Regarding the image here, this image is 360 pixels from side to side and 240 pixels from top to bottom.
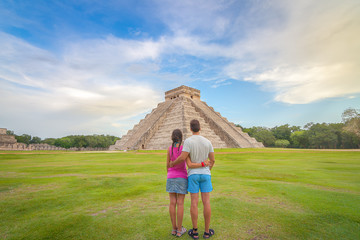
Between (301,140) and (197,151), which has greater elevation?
(301,140)

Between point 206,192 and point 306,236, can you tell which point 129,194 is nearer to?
point 206,192

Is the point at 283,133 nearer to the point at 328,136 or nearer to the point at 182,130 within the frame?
the point at 328,136

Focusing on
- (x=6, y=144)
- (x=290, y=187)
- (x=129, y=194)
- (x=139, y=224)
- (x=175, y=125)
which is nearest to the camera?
(x=139, y=224)

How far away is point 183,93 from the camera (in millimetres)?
51875

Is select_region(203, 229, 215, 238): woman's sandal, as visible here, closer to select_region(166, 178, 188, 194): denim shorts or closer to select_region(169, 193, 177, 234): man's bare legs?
select_region(169, 193, 177, 234): man's bare legs

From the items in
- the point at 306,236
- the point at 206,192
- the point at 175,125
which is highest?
the point at 175,125

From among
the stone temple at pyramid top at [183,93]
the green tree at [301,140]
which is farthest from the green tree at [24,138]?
the green tree at [301,140]

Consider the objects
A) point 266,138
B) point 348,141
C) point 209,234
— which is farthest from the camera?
point 266,138

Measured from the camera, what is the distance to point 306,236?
345cm

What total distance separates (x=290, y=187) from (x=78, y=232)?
6.25 metres

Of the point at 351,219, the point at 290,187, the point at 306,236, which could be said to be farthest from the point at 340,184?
the point at 306,236

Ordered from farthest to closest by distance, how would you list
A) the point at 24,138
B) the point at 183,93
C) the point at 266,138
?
the point at 24,138, the point at 266,138, the point at 183,93

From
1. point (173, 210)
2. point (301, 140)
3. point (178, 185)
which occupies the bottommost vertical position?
point (173, 210)

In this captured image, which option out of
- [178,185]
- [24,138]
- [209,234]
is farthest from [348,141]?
[24,138]
